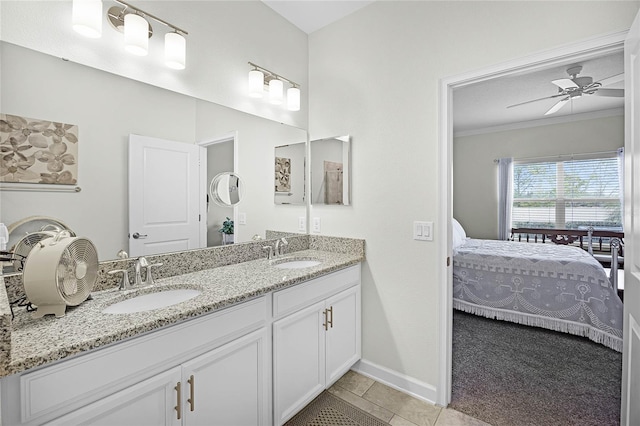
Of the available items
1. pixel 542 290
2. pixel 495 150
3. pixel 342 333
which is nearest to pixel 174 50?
pixel 342 333

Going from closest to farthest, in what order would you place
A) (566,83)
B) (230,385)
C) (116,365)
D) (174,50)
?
1. (116,365)
2. (230,385)
3. (174,50)
4. (566,83)

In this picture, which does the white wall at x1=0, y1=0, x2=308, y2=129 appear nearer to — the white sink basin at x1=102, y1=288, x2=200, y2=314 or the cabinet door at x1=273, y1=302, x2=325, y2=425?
the white sink basin at x1=102, y1=288, x2=200, y2=314

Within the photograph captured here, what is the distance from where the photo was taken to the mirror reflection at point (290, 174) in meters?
2.44

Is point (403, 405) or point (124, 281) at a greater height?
point (124, 281)

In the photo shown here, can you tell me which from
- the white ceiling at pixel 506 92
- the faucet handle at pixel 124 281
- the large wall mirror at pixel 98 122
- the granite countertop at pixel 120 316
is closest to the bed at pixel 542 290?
the white ceiling at pixel 506 92

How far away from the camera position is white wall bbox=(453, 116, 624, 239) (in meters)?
4.76

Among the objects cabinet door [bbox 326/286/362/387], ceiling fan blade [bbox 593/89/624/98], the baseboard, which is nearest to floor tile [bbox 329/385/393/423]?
cabinet door [bbox 326/286/362/387]

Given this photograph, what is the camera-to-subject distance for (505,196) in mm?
5527

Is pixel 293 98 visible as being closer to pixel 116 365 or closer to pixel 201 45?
pixel 201 45

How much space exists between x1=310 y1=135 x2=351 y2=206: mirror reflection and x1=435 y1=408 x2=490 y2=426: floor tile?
1.46 m

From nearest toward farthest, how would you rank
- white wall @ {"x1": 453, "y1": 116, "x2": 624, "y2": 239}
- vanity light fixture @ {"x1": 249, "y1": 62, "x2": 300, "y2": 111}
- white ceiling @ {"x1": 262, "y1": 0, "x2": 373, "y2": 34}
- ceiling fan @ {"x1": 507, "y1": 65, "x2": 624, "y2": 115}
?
vanity light fixture @ {"x1": 249, "y1": 62, "x2": 300, "y2": 111}
white ceiling @ {"x1": 262, "y1": 0, "x2": 373, "y2": 34}
ceiling fan @ {"x1": 507, "y1": 65, "x2": 624, "y2": 115}
white wall @ {"x1": 453, "y1": 116, "x2": 624, "y2": 239}

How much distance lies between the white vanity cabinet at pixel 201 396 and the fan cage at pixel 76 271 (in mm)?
383

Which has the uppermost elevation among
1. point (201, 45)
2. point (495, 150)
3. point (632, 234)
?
point (495, 150)

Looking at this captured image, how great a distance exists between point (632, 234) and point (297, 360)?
64.0 inches
